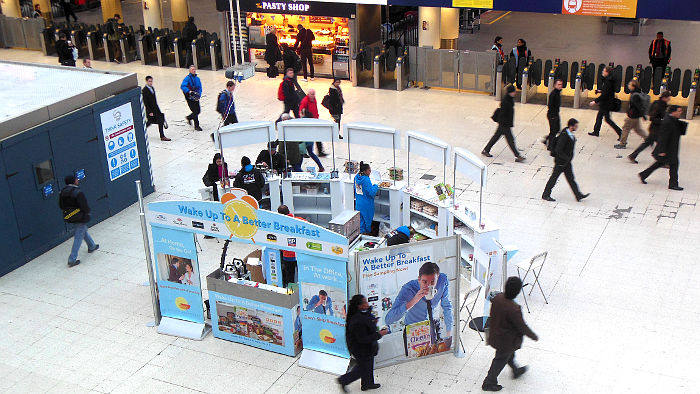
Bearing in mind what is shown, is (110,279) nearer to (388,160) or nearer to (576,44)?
(388,160)

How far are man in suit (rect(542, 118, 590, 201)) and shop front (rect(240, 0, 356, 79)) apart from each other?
9.46 m

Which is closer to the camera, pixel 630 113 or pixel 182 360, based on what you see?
pixel 182 360

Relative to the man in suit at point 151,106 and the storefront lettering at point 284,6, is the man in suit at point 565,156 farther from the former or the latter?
the storefront lettering at point 284,6

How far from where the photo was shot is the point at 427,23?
2150cm

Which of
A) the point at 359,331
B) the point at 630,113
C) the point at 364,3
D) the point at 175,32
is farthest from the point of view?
the point at 175,32

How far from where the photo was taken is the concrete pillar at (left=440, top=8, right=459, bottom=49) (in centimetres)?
2166

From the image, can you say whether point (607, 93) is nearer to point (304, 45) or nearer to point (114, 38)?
point (304, 45)

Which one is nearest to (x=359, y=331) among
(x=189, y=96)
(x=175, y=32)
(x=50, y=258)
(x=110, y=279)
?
(x=110, y=279)

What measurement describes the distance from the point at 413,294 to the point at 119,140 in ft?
24.3

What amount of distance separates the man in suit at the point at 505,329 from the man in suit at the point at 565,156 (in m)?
5.50

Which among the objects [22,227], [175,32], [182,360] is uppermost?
[175,32]

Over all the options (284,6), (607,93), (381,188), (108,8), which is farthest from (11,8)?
(607,93)

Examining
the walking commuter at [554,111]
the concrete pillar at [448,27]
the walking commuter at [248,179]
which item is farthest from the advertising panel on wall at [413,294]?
the concrete pillar at [448,27]

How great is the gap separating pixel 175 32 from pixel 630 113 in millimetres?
14273
